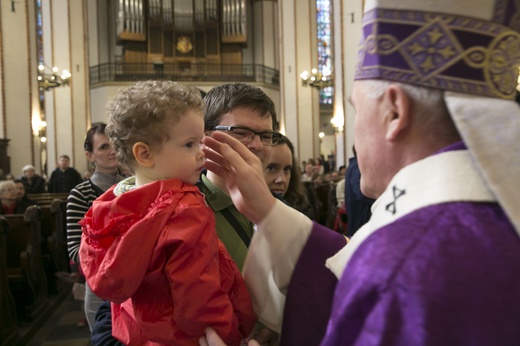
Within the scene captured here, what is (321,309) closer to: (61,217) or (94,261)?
(94,261)

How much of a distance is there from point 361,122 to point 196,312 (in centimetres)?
58

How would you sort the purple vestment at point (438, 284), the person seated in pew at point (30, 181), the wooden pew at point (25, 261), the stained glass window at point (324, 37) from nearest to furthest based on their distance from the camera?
the purple vestment at point (438, 284)
the wooden pew at point (25, 261)
the person seated in pew at point (30, 181)
the stained glass window at point (324, 37)

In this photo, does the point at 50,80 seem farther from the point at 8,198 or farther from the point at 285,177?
the point at 285,177

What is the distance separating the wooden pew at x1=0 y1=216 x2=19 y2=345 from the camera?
3912mm

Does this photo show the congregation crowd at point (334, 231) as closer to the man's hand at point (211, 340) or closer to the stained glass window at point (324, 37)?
the man's hand at point (211, 340)

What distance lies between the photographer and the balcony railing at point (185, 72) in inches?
790

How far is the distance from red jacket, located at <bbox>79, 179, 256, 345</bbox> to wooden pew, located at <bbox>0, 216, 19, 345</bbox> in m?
3.05

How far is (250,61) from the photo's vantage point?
883 inches

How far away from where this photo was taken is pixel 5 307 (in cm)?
407

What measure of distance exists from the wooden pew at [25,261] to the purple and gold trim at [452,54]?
15.2ft

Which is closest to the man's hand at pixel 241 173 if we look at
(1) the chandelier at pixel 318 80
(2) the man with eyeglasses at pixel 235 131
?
(2) the man with eyeglasses at pixel 235 131

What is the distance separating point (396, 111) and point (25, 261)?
15.5 feet

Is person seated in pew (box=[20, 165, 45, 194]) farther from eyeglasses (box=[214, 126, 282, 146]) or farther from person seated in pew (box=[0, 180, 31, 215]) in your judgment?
eyeglasses (box=[214, 126, 282, 146])

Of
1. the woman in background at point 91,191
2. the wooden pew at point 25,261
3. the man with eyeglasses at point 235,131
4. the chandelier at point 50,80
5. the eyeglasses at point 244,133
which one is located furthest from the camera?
the chandelier at point 50,80
